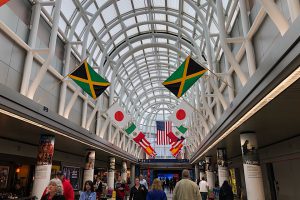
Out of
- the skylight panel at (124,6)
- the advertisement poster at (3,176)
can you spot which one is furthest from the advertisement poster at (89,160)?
the skylight panel at (124,6)

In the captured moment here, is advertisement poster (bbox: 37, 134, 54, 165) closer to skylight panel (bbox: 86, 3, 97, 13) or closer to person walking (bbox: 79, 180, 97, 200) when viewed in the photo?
person walking (bbox: 79, 180, 97, 200)

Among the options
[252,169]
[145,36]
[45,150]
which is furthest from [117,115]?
[252,169]

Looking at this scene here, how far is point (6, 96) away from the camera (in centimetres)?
731

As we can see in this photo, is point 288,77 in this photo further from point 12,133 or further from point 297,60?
point 12,133

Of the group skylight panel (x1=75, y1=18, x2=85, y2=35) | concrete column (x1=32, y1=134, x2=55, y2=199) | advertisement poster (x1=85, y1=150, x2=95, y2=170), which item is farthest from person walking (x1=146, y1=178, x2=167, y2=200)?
skylight panel (x1=75, y1=18, x2=85, y2=35)

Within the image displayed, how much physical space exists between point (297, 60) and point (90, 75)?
28.5 ft

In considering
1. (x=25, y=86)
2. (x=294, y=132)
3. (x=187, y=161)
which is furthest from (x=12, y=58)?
(x=187, y=161)

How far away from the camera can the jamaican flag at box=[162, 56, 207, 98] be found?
10.2 meters

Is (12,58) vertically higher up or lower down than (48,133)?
higher up

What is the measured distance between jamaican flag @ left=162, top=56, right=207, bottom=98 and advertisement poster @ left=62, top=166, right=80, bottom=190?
14398 mm

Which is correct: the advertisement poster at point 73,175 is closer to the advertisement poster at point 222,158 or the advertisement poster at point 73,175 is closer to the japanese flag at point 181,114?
the japanese flag at point 181,114

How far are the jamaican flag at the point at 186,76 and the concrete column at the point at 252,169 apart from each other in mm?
3664

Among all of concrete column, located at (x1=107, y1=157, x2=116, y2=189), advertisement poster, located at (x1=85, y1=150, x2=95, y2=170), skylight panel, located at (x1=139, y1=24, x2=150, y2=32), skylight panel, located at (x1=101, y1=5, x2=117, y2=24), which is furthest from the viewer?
skylight panel, located at (x1=139, y1=24, x2=150, y2=32)

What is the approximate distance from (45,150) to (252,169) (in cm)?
930
